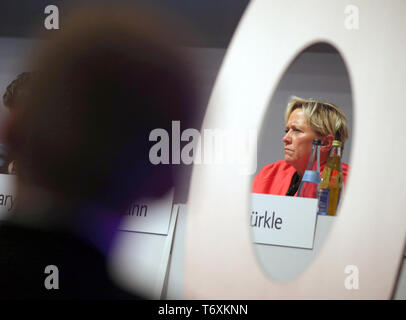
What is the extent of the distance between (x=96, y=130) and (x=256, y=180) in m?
0.54

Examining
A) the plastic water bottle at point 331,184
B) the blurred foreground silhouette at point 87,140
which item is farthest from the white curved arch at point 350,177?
the blurred foreground silhouette at point 87,140

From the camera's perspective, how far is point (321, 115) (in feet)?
5.01

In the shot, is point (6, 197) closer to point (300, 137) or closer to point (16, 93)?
point (16, 93)

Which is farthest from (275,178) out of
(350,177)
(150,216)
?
(150,216)

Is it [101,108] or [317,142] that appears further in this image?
[101,108]

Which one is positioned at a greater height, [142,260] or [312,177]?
[312,177]

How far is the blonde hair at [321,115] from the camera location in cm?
150

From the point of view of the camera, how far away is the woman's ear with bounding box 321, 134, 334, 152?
1504 millimetres

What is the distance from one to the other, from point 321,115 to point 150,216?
0.60m

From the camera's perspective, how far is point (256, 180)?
1.52 m

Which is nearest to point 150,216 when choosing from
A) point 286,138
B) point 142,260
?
point 142,260

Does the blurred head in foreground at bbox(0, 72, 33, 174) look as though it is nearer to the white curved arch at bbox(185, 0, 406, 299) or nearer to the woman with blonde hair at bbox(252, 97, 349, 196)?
the white curved arch at bbox(185, 0, 406, 299)

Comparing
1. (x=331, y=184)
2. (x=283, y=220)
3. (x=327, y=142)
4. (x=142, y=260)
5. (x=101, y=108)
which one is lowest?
(x=142, y=260)
